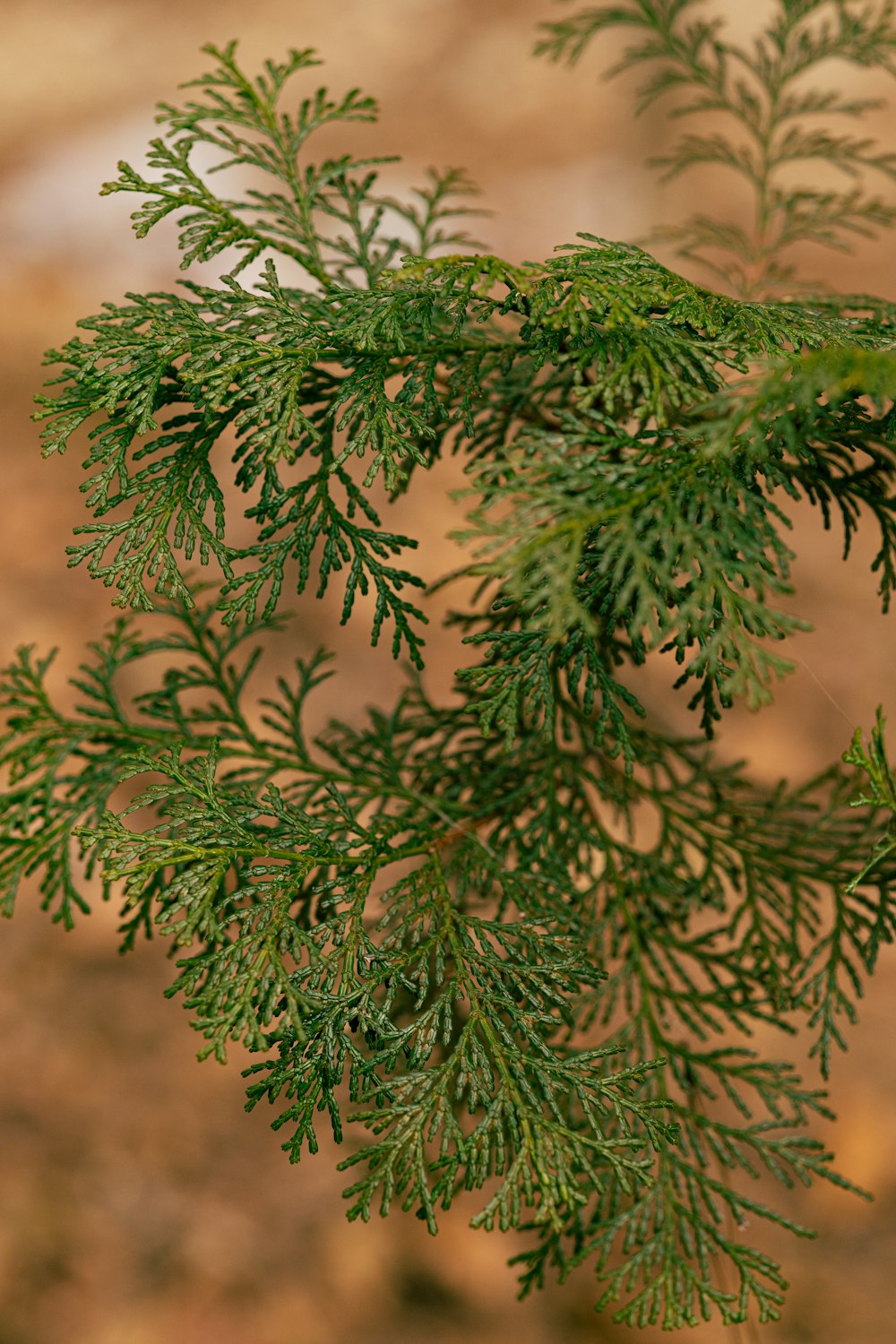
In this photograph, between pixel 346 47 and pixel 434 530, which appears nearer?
pixel 434 530

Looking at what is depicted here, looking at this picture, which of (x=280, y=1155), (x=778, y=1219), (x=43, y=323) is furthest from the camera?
(x=43, y=323)

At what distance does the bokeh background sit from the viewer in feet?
6.10

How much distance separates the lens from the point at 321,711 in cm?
250

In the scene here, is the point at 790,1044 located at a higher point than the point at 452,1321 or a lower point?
higher

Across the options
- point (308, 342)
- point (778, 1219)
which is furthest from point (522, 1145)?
point (308, 342)

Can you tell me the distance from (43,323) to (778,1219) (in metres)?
2.85

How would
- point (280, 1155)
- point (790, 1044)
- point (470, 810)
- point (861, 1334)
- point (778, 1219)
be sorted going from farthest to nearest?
point (790, 1044) < point (280, 1155) < point (861, 1334) < point (470, 810) < point (778, 1219)

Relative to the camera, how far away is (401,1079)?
80 centimetres

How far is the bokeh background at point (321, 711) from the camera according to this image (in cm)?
186

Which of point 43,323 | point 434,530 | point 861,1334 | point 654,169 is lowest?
point 861,1334

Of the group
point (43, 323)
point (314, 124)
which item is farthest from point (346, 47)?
point (314, 124)

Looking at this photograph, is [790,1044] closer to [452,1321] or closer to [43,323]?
[452,1321]

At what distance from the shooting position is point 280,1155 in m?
2.05

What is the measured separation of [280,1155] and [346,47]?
310 centimetres
